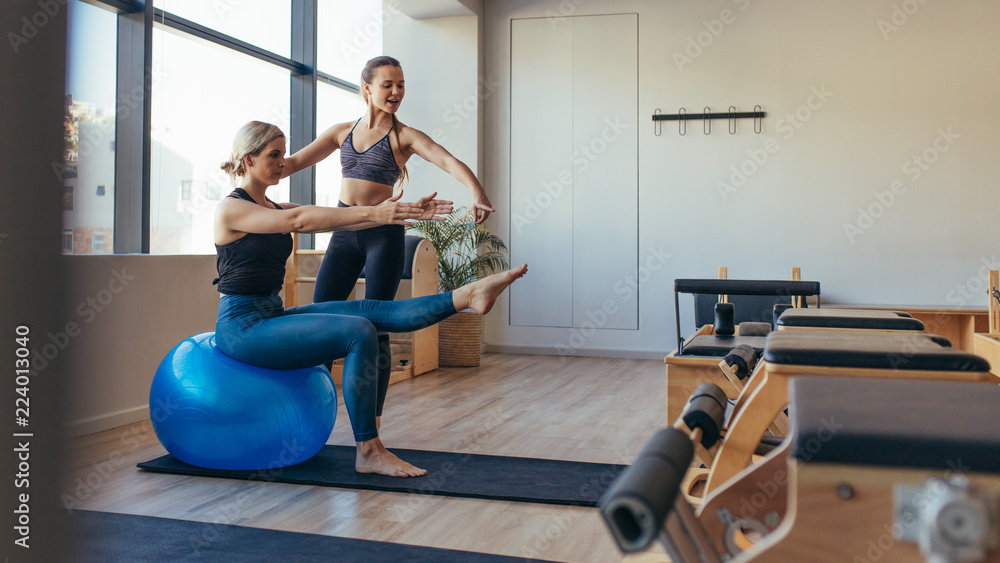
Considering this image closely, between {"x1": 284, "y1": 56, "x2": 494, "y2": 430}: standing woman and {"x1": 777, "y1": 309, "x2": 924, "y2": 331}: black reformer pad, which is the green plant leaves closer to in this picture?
{"x1": 284, "y1": 56, "x2": 494, "y2": 430}: standing woman

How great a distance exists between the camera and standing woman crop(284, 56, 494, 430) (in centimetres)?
257

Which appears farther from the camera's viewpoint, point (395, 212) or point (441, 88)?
point (441, 88)

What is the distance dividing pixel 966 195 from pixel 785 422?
3742mm

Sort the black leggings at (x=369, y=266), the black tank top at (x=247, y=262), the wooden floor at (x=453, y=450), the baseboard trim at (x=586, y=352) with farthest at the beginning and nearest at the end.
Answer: the baseboard trim at (x=586, y=352), the black leggings at (x=369, y=266), the black tank top at (x=247, y=262), the wooden floor at (x=453, y=450)

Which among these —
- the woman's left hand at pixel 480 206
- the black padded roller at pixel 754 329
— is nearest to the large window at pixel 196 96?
the woman's left hand at pixel 480 206

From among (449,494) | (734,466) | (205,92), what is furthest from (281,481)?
(205,92)

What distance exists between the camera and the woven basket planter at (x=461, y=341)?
5012mm

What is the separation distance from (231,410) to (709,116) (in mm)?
4162

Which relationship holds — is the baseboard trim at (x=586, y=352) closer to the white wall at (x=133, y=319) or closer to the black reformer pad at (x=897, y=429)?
the white wall at (x=133, y=319)

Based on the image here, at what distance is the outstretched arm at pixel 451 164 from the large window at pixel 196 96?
Answer: 103 cm

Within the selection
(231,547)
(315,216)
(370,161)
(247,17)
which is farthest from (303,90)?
(231,547)

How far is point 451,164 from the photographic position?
2600 millimetres

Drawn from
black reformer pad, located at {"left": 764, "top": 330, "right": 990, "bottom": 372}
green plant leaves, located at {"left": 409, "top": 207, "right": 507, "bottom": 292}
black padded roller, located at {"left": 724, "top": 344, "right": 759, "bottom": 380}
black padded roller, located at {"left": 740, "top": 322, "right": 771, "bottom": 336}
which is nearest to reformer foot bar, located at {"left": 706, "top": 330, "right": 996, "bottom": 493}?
black reformer pad, located at {"left": 764, "top": 330, "right": 990, "bottom": 372}

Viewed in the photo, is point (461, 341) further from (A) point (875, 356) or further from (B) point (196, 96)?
(A) point (875, 356)
